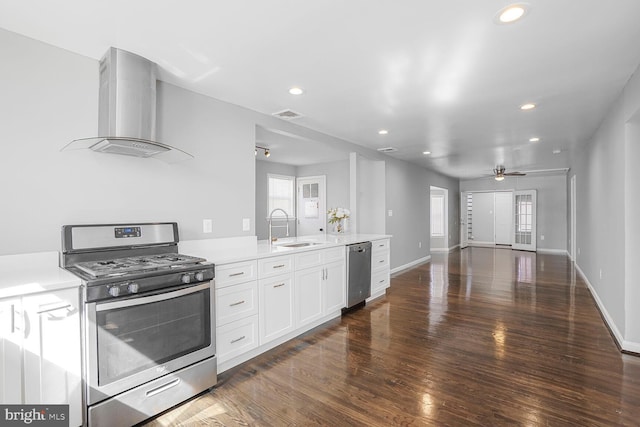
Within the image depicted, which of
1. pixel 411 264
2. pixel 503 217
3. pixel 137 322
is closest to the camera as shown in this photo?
pixel 137 322

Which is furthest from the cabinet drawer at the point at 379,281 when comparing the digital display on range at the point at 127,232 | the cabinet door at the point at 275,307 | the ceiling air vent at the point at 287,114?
the digital display on range at the point at 127,232

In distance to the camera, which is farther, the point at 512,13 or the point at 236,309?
the point at 236,309

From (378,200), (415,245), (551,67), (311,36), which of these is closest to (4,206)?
(311,36)

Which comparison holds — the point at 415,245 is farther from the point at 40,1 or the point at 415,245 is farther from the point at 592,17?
the point at 40,1

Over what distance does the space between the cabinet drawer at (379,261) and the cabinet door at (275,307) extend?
182cm

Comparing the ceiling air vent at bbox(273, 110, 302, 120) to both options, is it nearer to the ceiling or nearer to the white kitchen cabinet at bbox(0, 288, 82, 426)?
the ceiling

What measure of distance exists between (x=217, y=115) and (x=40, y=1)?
1.50 m

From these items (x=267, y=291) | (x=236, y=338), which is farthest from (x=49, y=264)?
(x=267, y=291)

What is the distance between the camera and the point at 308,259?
11.2ft

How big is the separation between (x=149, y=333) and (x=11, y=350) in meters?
0.62

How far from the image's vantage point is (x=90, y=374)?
1.79 metres

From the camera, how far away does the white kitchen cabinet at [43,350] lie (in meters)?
1.58

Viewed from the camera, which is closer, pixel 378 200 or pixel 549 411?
pixel 549 411

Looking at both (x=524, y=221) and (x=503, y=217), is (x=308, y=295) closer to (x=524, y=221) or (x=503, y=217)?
(x=524, y=221)
